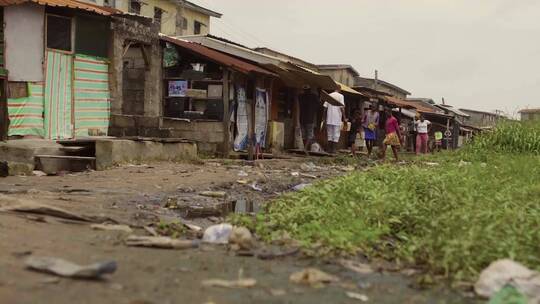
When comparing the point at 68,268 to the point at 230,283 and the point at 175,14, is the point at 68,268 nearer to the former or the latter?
the point at 230,283

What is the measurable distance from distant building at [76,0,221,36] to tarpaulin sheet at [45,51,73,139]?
1499 centimetres

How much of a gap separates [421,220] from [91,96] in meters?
8.85

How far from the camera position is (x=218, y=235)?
14.8 feet

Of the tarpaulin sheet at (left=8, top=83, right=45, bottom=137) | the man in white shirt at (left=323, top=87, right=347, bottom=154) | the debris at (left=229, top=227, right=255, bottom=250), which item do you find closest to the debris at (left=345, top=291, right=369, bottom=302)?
the debris at (left=229, top=227, right=255, bottom=250)

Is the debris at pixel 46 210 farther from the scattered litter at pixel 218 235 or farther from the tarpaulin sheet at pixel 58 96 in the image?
the tarpaulin sheet at pixel 58 96

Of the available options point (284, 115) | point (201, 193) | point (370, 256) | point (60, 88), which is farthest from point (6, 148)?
point (284, 115)

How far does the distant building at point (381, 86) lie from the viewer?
123 ft

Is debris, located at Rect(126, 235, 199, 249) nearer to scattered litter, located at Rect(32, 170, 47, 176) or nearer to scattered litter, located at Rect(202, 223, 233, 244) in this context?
scattered litter, located at Rect(202, 223, 233, 244)

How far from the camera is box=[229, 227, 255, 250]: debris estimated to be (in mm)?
4215

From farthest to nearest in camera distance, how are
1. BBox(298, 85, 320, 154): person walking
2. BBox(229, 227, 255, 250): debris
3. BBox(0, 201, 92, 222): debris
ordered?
BBox(298, 85, 320, 154): person walking
BBox(0, 201, 92, 222): debris
BBox(229, 227, 255, 250): debris

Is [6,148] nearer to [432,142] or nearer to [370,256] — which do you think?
[370,256]

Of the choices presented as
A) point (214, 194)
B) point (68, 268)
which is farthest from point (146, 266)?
point (214, 194)

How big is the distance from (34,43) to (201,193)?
5531mm

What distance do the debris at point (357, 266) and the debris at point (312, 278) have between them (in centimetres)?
29
